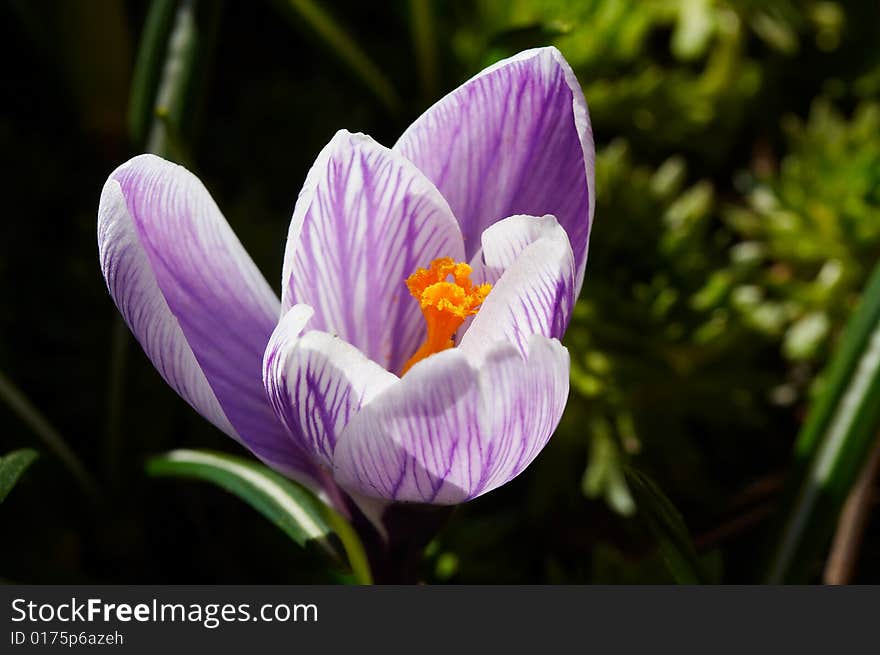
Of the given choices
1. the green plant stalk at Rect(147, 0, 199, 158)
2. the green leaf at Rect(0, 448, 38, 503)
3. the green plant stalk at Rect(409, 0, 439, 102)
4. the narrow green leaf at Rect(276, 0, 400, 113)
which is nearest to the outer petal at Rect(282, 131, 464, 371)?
the green leaf at Rect(0, 448, 38, 503)

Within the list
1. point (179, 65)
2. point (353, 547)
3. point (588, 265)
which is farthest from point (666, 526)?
point (179, 65)

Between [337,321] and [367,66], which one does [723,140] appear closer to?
[367,66]

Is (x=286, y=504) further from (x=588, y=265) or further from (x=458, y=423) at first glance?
(x=588, y=265)

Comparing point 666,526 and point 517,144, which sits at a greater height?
point 517,144
